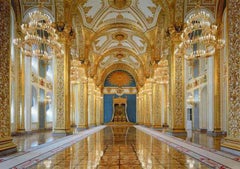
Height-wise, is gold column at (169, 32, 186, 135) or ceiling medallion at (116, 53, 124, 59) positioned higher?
ceiling medallion at (116, 53, 124, 59)

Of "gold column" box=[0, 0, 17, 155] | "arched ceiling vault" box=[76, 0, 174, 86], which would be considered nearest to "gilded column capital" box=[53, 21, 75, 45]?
"arched ceiling vault" box=[76, 0, 174, 86]

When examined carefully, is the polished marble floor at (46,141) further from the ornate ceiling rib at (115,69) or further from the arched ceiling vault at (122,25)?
the ornate ceiling rib at (115,69)

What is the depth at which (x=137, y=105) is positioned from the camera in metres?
41.7

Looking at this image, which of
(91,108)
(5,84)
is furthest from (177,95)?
(91,108)

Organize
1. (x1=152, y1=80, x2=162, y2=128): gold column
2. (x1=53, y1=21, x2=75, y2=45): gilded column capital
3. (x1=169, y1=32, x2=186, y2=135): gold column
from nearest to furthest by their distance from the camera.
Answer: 1. (x1=169, y1=32, x2=186, y2=135): gold column
2. (x1=53, y1=21, x2=75, y2=45): gilded column capital
3. (x1=152, y1=80, x2=162, y2=128): gold column

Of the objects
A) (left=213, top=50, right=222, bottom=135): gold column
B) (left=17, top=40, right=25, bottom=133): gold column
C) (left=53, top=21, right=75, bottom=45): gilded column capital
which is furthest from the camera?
(left=17, top=40, right=25, bottom=133): gold column

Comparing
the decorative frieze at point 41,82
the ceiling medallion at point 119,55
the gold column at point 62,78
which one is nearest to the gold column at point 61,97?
the gold column at point 62,78

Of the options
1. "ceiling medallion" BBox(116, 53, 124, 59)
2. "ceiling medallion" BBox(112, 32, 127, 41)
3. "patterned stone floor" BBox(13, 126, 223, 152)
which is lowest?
"patterned stone floor" BBox(13, 126, 223, 152)

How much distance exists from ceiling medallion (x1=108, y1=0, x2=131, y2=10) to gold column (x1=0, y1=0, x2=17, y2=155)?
12634 millimetres

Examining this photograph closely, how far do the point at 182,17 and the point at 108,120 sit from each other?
96.0ft

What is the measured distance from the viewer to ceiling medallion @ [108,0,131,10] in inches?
781

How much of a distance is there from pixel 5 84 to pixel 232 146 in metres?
6.32

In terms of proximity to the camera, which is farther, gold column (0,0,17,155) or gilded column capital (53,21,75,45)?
gilded column capital (53,21,75,45)

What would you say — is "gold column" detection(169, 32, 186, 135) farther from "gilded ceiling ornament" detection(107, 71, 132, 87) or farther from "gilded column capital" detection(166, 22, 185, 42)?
"gilded ceiling ornament" detection(107, 71, 132, 87)
